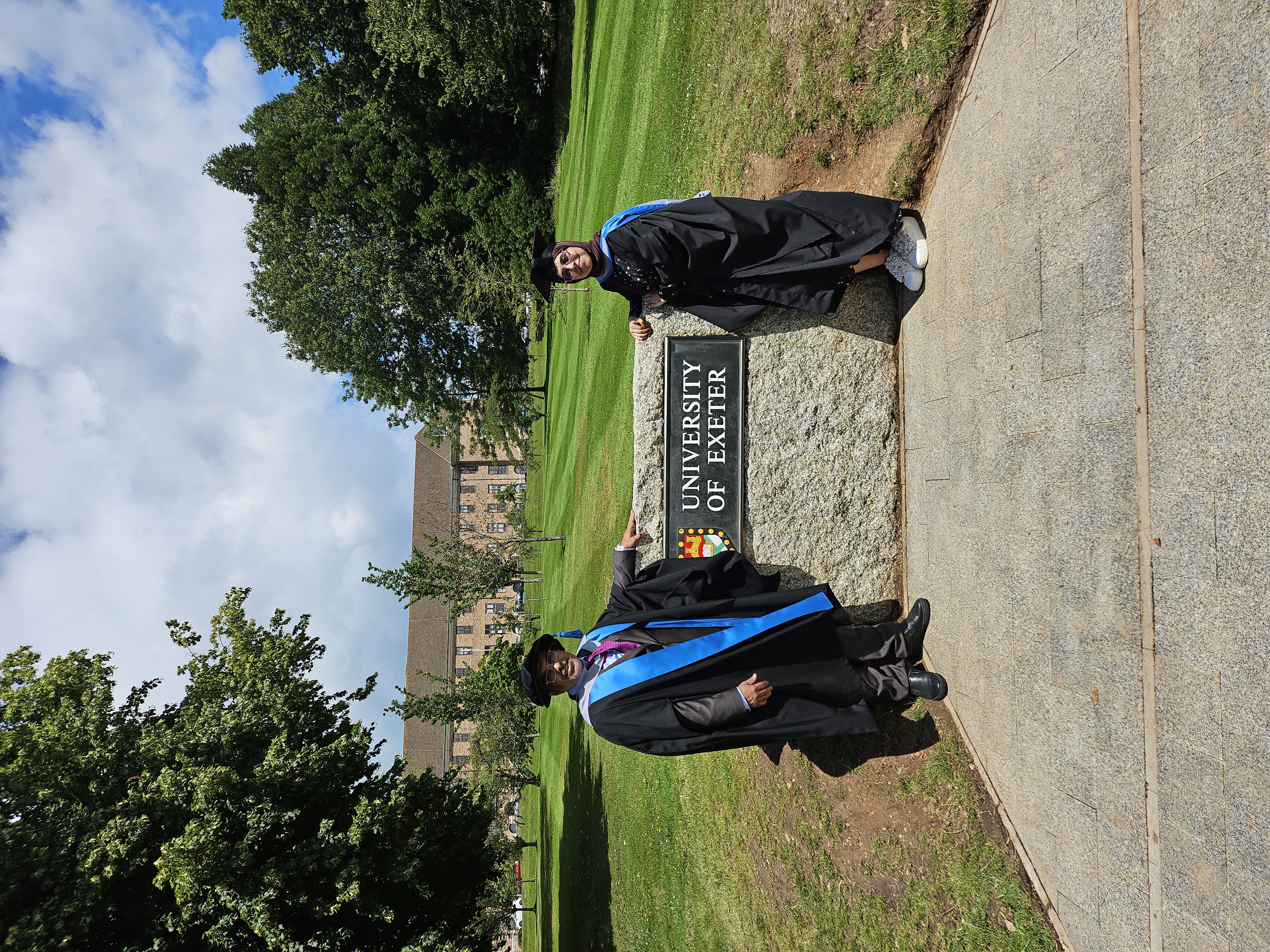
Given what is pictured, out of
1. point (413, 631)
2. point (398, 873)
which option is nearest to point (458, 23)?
point (398, 873)

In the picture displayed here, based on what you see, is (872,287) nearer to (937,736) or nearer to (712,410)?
(712,410)

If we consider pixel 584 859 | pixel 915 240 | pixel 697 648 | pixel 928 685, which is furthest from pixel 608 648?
pixel 584 859

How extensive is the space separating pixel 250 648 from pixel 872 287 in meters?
9.18

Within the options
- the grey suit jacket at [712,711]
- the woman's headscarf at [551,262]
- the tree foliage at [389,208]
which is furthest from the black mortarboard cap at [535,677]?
the tree foliage at [389,208]

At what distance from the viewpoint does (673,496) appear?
5.99 meters

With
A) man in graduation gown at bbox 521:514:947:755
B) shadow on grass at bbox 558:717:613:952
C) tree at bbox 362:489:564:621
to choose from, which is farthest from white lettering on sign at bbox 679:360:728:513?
tree at bbox 362:489:564:621

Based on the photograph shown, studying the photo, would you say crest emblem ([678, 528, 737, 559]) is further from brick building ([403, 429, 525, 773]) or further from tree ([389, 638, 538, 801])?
brick building ([403, 429, 525, 773])

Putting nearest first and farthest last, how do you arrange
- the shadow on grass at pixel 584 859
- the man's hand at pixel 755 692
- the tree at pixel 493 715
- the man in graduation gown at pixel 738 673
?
the man's hand at pixel 755 692, the man in graduation gown at pixel 738 673, the shadow on grass at pixel 584 859, the tree at pixel 493 715

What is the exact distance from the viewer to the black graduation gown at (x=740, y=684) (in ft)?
15.9

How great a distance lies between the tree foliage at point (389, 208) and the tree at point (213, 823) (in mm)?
14840

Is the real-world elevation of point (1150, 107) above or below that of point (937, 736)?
above

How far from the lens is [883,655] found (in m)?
5.17

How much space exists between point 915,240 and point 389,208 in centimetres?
2308

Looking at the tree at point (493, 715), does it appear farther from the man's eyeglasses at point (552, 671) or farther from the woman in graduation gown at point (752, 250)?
the woman in graduation gown at point (752, 250)
